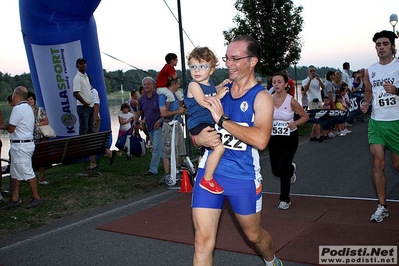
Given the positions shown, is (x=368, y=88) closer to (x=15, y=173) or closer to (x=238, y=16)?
(x=15, y=173)

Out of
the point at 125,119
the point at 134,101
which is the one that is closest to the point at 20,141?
the point at 125,119

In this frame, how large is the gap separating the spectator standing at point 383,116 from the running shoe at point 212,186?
114 inches

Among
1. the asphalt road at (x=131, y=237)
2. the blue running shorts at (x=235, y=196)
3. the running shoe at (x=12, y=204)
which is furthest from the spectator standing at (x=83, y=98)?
the blue running shorts at (x=235, y=196)

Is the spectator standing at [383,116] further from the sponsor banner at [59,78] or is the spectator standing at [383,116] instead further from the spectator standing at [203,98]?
the sponsor banner at [59,78]

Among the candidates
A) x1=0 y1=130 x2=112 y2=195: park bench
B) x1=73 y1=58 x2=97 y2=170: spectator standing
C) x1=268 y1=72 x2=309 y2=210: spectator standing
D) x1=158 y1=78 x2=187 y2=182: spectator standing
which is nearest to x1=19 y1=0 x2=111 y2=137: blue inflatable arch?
x1=73 y1=58 x2=97 y2=170: spectator standing

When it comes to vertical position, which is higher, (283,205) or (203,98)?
(203,98)

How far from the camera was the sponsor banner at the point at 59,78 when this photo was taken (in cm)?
1099

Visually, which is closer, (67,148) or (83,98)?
(67,148)

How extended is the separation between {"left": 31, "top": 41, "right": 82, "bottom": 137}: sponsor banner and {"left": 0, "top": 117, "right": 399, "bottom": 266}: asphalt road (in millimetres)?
4269

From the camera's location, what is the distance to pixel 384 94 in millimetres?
5742

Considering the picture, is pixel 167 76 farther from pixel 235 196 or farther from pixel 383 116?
pixel 235 196

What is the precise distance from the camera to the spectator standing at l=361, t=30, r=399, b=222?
5652 millimetres

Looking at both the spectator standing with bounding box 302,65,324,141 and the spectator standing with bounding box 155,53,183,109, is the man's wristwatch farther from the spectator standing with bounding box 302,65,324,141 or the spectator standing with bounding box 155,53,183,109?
the spectator standing with bounding box 302,65,324,141

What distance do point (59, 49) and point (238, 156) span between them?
27.6 ft
